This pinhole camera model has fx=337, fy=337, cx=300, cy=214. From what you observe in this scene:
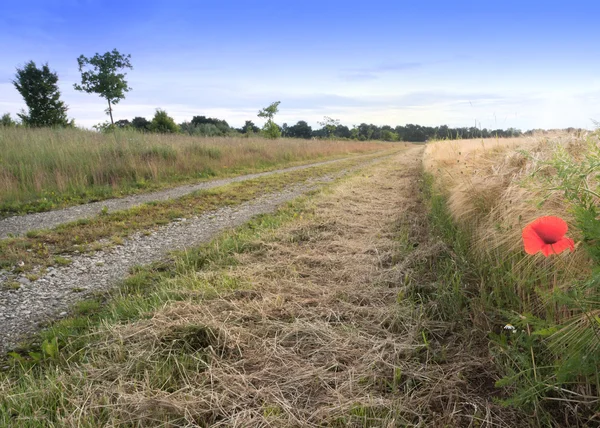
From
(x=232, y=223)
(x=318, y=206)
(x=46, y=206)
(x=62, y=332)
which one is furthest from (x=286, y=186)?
(x=62, y=332)

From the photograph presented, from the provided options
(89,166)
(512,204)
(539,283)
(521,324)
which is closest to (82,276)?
(521,324)

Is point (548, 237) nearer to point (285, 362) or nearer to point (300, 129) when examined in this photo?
point (285, 362)

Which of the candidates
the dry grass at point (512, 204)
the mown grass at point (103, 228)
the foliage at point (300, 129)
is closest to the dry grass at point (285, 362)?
the dry grass at point (512, 204)

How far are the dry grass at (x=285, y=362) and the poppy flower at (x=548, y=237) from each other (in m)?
0.76

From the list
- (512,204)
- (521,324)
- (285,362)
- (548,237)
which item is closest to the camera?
(548,237)

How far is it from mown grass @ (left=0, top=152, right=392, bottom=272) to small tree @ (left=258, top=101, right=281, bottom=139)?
23955mm

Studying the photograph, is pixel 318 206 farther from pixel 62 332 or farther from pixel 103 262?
pixel 62 332

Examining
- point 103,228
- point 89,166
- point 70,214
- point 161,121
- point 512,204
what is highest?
point 161,121

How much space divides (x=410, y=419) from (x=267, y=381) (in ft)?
2.41

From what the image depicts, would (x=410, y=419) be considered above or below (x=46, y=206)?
below

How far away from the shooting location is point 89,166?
8500 millimetres

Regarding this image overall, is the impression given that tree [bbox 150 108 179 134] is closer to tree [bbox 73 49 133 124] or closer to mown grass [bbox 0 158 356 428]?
tree [bbox 73 49 133 124]

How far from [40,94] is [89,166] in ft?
79.7

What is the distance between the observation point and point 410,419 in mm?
1537
